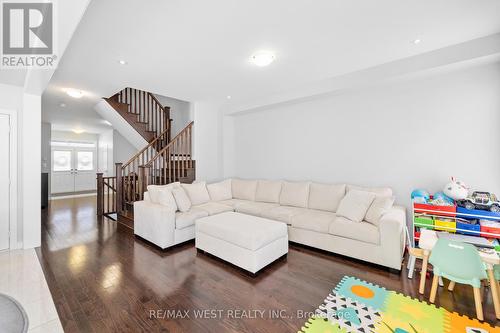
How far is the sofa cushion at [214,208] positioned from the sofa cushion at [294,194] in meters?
1.03

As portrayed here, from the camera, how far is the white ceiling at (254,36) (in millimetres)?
1971

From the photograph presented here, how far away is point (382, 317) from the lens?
5.99ft

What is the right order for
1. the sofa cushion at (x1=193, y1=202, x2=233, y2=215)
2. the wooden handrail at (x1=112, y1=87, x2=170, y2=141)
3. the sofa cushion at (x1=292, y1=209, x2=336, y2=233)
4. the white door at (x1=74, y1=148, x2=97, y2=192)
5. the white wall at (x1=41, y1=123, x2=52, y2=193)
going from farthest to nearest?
1. the white door at (x1=74, y1=148, x2=97, y2=192)
2. the white wall at (x1=41, y1=123, x2=52, y2=193)
3. the wooden handrail at (x1=112, y1=87, x2=170, y2=141)
4. the sofa cushion at (x1=193, y1=202, x2=233, y2=215)
5. the sofa cushion at (x1=292, y1=209, x2=336, y2=233)

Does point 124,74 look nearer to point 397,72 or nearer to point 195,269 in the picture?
point 195,269

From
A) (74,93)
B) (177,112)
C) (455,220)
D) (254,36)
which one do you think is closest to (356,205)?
(455,220)

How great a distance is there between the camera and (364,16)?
2.08 meters

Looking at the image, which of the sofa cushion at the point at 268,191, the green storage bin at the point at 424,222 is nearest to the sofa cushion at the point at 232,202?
the sofa cushion at the point at 268,191

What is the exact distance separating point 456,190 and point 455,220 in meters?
0.36

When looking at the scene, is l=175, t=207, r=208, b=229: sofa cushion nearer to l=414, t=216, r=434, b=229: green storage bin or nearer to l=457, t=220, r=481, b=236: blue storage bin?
l=414, t=216, r=434, b=229: green storage bin

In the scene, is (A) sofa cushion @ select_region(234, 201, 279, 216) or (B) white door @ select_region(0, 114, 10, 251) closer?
(B) white door @ select_region(0, 114, 10, 251)

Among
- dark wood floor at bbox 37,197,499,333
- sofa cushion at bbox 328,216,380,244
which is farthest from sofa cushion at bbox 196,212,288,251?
sofa cushion at bbox 328,216,380,244

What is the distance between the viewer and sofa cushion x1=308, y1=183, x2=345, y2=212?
359cm

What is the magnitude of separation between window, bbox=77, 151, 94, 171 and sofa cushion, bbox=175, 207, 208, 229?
7.85 meters

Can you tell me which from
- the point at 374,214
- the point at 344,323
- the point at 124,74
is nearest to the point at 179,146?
the point at 124,74
